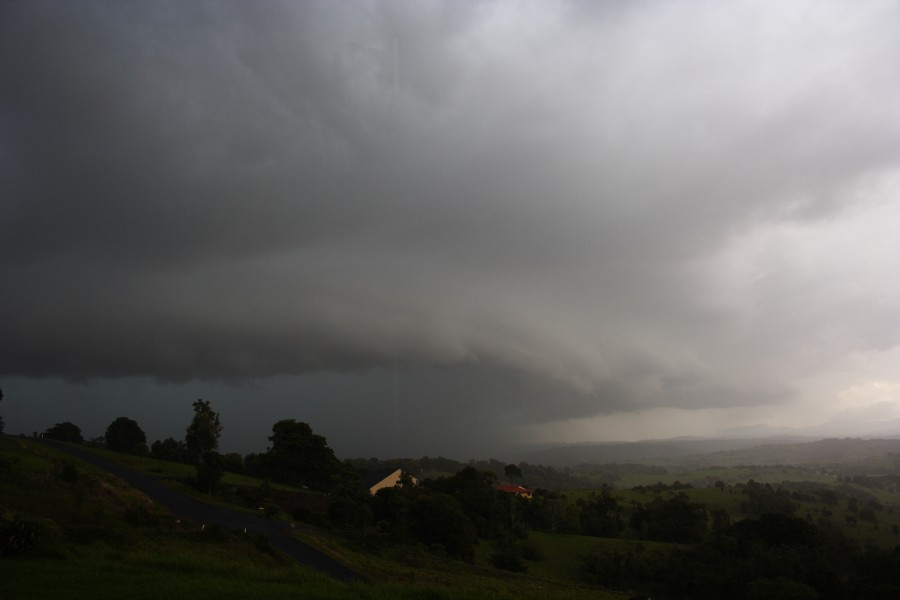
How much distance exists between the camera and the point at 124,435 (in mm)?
85062

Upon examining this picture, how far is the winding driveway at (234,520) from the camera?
2995 centimetres

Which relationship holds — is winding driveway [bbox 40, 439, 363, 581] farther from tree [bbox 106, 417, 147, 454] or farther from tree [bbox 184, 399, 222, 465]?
tree [bbox 106, 417, 147, 454]

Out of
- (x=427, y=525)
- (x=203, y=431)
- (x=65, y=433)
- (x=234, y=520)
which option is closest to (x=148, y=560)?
(x=234, y=520)

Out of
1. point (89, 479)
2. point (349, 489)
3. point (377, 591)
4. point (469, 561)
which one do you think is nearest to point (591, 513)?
point (469, 561)

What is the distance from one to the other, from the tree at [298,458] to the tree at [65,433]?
36.3 metres

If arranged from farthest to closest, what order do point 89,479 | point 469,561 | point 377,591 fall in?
point 469,561, point 89,479, point 377,591

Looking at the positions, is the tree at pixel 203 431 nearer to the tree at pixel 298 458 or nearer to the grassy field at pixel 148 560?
the tree at pixel 298 458

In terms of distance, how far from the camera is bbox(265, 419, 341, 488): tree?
7381cm

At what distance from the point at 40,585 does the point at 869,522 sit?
12283 centimetres

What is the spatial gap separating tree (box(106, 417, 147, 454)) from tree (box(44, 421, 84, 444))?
212 inches

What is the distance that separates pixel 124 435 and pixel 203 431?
27.7 metres

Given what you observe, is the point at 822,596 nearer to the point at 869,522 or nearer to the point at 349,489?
the point at 349,489

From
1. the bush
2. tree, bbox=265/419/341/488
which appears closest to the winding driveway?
the bush

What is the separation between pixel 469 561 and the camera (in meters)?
49.2
